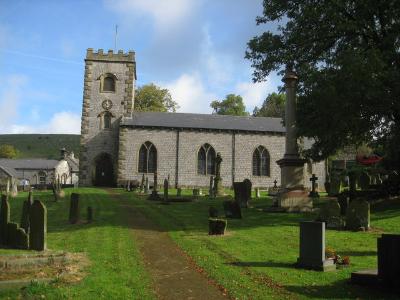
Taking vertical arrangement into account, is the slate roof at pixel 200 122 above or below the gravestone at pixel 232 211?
above

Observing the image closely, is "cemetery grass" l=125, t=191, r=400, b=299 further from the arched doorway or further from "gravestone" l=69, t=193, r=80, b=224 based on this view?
the arched doorway

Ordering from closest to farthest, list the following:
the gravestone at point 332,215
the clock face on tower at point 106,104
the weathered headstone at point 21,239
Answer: the weathered headstone at point 21,239
the gravestone at point 332,215
the clock face on tower at point 106,104

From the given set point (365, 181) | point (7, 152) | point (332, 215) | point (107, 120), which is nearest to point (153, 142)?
point (107, 120)

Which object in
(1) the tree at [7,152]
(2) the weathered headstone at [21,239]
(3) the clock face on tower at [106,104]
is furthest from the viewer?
(1) the tree at [7,152]

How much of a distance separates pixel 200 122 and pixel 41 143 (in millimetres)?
90094

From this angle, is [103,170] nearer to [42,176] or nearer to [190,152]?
[190,152]

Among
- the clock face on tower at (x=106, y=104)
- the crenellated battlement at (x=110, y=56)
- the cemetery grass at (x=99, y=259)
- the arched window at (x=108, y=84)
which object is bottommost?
the cemetery grass at (x=99, y=259)

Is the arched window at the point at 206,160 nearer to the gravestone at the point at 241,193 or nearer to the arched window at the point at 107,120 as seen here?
the arched window at the point at 107,120

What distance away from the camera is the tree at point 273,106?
231 feet

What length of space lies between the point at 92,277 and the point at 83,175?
36.1 metres

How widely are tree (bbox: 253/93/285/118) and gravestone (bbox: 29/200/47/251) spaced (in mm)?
60233

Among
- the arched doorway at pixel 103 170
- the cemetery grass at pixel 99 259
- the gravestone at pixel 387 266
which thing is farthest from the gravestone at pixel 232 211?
the arched doorway at pixel 103 170

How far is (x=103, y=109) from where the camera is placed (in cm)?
4453

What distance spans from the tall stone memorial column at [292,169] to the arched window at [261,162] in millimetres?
23893
